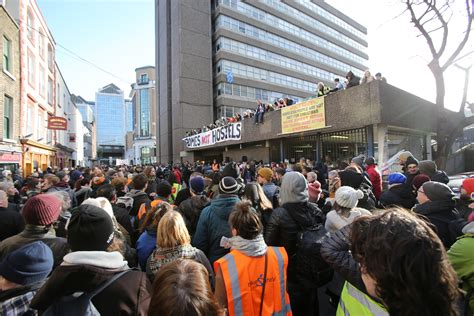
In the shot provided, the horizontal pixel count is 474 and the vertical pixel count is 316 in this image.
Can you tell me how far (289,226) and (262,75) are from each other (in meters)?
36.9

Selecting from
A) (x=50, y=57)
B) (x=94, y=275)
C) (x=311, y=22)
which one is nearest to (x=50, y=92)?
(x=50, y=57)

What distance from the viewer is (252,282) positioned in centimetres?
204

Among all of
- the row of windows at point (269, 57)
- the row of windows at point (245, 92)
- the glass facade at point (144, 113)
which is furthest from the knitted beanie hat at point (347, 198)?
the glass facade at point (144, 113)

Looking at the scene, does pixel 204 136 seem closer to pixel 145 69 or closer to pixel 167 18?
pixel 167 18

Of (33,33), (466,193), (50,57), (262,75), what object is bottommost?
(466,193)

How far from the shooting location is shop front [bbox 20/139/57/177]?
47.8 feet

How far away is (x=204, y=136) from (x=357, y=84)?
13.6m

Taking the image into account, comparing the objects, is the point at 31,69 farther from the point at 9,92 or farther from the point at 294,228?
the point at 294,228

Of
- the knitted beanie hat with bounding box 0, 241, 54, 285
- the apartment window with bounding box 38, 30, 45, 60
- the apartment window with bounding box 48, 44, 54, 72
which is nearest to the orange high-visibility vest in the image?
the knitted beanie hat with bounding box 0, 241, 54, 285

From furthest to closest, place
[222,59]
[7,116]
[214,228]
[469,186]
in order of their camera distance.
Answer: [222,59]
[7,116]
[469,186]
[214,228]

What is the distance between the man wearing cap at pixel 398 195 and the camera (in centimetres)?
427

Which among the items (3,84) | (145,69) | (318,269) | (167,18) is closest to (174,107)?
(167,18)

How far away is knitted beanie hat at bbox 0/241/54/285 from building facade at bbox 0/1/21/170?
13277mm

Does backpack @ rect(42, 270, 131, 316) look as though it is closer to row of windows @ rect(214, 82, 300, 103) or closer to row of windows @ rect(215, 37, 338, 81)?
row of windows @ rect(214, 82, 300, 103)
